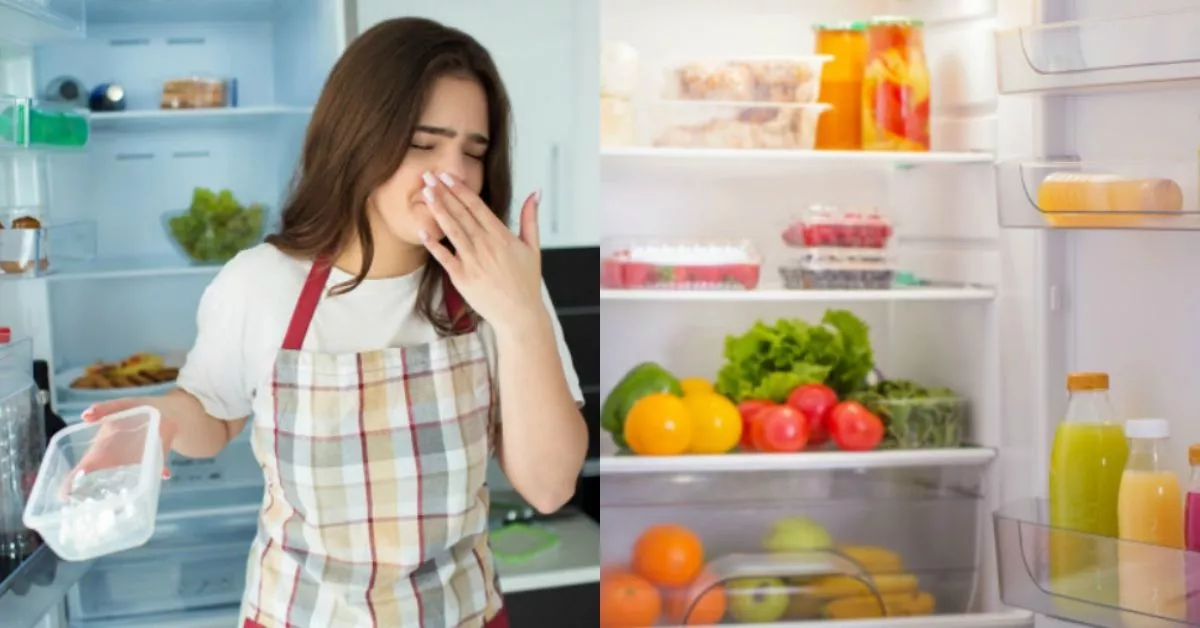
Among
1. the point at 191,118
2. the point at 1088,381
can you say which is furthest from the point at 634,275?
the point at 191,118

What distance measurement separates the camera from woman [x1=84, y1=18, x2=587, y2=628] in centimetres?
127

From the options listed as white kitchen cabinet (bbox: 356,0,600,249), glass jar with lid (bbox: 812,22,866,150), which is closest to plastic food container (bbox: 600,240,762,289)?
glass jar with lid (bbox: 812,22,866,150)

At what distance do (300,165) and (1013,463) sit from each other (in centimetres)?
173

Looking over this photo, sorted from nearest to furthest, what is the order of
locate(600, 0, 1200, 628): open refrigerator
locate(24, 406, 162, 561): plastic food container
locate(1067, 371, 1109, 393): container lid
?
locate(24, 406, 162, 561): plastic food container, locate(1067, 371, 1109, 393): container lid, locate(600, 0, 1200, 628): open refrigerator

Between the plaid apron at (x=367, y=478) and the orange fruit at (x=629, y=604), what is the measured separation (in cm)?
124

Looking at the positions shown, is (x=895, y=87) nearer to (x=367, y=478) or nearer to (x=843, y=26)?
(x=843, y=26)

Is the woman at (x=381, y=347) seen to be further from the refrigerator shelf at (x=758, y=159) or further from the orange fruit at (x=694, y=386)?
the orange fruit at (x=694, y=386)

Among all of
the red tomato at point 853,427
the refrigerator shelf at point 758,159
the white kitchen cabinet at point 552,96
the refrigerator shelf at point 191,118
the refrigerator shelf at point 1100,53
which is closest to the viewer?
the refrigerator shelf at point 191,118

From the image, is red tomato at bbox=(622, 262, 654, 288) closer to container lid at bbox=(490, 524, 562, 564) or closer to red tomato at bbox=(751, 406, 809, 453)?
red tomato at bbox=(751, 406, 809, 453)

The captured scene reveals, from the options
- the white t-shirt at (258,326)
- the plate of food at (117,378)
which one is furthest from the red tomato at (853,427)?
the plate of food at (117,378)

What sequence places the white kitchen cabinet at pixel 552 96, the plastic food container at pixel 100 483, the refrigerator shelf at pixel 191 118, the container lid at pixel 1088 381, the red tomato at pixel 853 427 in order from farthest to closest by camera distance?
the red tomato at pixel 853 427, the container lid at pixel 1088 381, the white kitchen cabinet at pixel 552 96, the refrigerator shelf at pixel 191 118, the plastic food container at pixel 100 483

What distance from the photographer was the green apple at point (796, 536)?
8.68 ft

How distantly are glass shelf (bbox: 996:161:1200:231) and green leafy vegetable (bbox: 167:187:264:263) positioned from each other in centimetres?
120

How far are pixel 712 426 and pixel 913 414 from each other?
41cm
